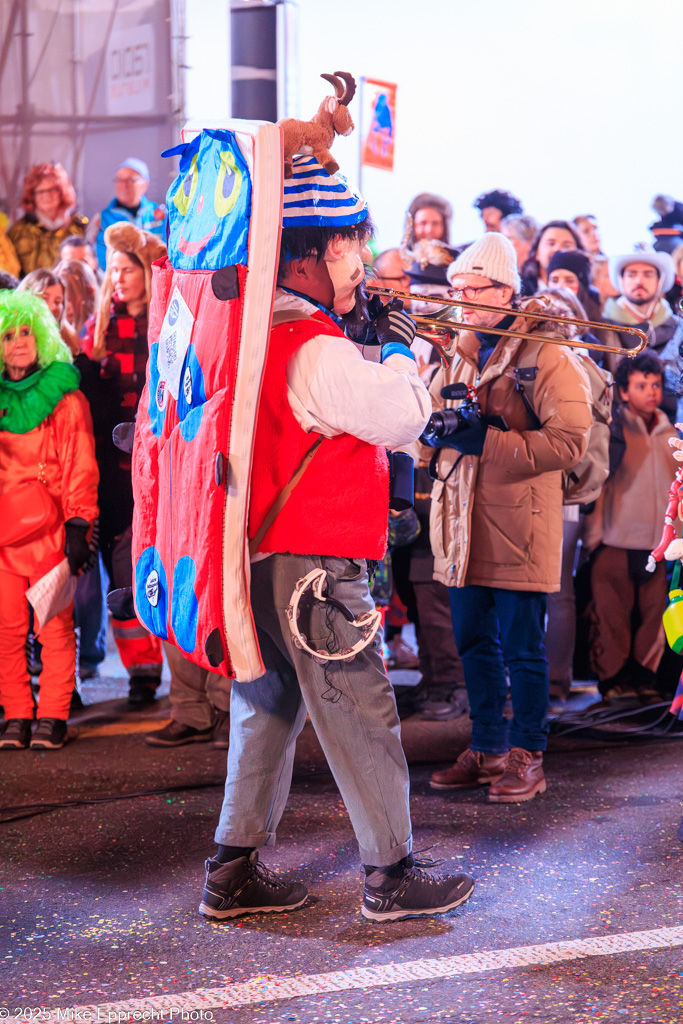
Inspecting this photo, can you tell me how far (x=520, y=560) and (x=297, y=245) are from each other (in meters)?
1.61

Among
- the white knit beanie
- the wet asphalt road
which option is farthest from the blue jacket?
the wet asphalt road

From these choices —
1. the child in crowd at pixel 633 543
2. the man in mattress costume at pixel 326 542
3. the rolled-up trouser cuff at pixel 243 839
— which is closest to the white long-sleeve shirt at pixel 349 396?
the man in mattress costume at pixel 326 542

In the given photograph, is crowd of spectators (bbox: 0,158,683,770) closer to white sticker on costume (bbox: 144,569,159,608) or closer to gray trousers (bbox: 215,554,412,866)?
white sticker on costume (bbox: 144,569,159,608)

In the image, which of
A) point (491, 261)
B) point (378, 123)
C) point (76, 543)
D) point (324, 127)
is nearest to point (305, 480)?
point (324, 127)

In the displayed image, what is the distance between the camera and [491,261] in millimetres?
4238

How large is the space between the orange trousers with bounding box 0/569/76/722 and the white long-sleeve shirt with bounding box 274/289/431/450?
2.15m

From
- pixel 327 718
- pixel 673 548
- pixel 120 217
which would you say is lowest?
pixel 327 718

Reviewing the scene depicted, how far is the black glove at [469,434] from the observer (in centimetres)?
409

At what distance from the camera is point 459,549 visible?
4.21 m

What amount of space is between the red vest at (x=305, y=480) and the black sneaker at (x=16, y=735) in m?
2.09

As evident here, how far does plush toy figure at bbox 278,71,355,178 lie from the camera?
3018 mm

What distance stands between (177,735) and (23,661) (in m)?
0.71

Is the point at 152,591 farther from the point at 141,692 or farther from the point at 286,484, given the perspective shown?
the point at 141,692

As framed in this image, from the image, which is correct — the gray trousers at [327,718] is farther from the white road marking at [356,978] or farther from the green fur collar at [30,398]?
the green fur collar at [30,398]
